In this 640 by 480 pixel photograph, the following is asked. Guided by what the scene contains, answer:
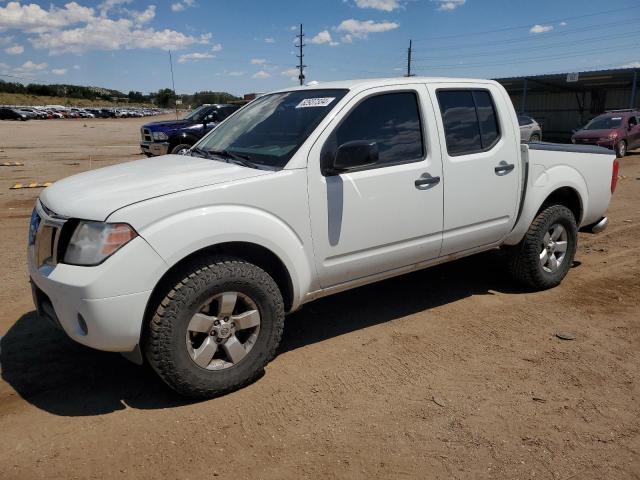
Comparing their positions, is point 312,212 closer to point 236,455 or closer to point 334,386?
point 334,386

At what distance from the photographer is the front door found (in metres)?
3.53

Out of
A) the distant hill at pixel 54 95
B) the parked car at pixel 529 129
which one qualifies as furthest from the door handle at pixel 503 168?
the distant hill at pixel 54 95

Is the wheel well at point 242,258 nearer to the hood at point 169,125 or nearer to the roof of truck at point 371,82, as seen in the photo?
the roof of truck at point 371,82

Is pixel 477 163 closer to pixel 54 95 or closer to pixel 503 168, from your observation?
pixel 503 168

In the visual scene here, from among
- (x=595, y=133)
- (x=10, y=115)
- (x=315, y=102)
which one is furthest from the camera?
(x=10, y=115)

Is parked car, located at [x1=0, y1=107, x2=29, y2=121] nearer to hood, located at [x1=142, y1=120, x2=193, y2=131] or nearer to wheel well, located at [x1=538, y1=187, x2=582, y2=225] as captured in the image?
hood, located at [x1=142, y1=120, x2=193, y2=131]

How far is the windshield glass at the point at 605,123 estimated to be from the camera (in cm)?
1909

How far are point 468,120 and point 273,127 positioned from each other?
158cm

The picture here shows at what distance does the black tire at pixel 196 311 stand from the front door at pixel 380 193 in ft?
1.51

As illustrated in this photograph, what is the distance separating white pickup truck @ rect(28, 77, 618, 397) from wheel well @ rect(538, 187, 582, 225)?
206mm

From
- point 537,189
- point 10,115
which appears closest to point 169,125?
point 537,189

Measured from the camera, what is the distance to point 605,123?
19391 millimetres

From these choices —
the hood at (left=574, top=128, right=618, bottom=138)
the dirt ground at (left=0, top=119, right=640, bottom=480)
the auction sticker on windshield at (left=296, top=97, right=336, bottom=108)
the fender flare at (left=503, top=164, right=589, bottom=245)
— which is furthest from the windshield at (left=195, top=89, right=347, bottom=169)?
the hood at (left=574, top=128, right=618, bottom=138)

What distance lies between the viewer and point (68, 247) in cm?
296
